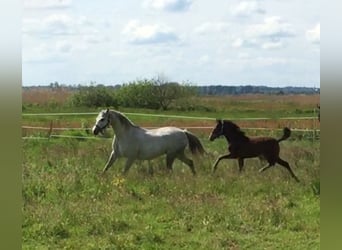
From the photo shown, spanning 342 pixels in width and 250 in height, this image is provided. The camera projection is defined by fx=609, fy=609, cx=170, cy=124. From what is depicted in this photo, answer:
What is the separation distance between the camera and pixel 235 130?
187 inches

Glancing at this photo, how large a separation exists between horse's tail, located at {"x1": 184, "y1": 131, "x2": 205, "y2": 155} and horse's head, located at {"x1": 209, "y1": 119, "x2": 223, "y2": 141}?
7.6 inches

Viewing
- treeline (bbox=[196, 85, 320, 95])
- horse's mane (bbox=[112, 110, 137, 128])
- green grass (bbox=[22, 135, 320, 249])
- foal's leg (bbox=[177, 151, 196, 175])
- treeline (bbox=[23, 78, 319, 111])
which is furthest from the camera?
foal's leg (bbox=[177, 151, 196, 175])

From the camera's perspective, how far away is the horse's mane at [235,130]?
15.1 ft

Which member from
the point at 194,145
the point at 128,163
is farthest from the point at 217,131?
the point at 128,163

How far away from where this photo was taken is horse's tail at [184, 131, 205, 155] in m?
5.02

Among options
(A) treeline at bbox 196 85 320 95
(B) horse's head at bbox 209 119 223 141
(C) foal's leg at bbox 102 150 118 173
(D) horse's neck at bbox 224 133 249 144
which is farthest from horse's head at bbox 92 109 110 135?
(A) treeline at bbox 196 85 320 95

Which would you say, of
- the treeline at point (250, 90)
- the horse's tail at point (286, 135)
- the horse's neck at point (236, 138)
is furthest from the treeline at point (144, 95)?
the horse's tail at point (286, 135)

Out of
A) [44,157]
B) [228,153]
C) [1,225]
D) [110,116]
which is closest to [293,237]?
[228,153]

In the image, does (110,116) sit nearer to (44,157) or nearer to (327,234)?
(44,157)

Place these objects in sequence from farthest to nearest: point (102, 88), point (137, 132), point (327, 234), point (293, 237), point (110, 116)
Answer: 1. point (137, 132)
2. point (110, 116)
3. point (102, 88)
4. point (293, 237)
5. point (327, 234)

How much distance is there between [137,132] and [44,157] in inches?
34.3

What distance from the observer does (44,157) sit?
522 cm

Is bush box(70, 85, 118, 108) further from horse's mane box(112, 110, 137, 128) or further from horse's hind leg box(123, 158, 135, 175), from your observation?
horse's hind leg box(123, 158, 135, 175)

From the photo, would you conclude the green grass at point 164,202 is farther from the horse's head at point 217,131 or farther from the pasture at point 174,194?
the horse's head at point 217,131
